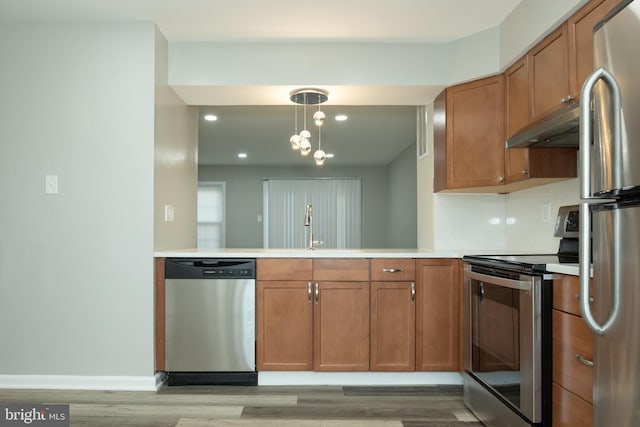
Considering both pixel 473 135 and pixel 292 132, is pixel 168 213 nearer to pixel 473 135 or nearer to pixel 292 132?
pixel 473 135

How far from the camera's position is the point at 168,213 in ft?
10.8

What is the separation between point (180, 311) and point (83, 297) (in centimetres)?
63

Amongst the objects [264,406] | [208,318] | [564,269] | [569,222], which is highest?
[569,222]

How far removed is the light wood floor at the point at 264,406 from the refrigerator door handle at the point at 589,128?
1.74m

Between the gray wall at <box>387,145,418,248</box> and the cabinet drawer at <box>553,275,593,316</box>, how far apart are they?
15.5 feet

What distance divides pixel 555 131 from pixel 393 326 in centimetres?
159

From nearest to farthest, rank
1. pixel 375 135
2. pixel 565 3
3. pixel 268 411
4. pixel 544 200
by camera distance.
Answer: pixel 565 3
pixel 268 411
pixel 544 200
pixel 375 135

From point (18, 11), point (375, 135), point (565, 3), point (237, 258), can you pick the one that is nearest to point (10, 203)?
point (18, 11)

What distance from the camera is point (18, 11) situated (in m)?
2.84

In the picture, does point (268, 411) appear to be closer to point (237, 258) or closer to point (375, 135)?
point (237, 258)

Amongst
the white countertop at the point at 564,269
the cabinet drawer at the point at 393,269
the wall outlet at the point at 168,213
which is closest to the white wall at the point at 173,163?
the wall outlet at the point at 168,213

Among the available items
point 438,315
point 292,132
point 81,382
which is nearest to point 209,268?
point 81,382

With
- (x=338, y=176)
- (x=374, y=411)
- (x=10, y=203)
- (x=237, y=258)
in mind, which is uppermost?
(x=338, y=176)

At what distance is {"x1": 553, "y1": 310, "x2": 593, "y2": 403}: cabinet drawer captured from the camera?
169 cm
